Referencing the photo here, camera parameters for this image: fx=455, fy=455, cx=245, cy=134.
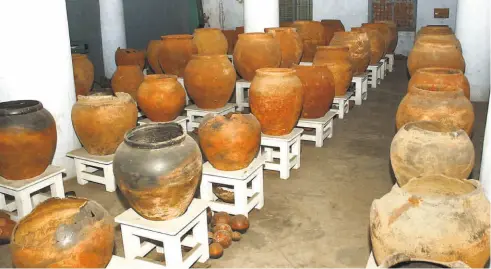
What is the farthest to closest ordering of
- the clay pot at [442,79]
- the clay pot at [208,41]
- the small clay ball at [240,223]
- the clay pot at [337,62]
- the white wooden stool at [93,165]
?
1. the clay pot at [208,41]
2. the clay pot at [337,62]
3. the clay pot at [442,79]
4. the white wooden stool at [93,165]
5. the small clay ball at [240,223]

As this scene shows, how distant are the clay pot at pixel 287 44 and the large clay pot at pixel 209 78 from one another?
134cm

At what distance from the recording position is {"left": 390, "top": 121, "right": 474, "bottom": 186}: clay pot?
3.26 meters

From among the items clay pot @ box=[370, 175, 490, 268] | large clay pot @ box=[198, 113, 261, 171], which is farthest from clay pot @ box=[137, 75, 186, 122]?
clay pot @ box=[370, 175, 490, 268]

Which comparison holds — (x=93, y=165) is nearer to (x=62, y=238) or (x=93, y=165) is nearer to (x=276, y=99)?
(x=276, y=99)

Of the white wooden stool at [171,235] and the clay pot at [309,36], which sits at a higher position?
the clay pot at [309,36]

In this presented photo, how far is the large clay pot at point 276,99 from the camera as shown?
4.47m

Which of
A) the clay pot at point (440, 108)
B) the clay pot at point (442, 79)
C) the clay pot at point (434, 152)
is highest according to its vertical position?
the clay pot at point (442, 79)

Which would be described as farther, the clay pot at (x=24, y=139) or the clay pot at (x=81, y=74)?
the clay pot at (x=81, y=74)

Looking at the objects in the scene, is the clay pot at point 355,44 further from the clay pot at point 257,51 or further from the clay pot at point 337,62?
the clay pot at point 257,51

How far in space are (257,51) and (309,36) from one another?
7.60ft

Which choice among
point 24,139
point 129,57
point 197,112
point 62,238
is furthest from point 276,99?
point 129,57

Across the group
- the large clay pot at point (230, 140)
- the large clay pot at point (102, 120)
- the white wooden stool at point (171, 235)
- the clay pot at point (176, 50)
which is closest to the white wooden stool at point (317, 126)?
the large clay pot at point (230, 140)

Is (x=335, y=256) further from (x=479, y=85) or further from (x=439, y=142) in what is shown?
(x=479, y=85)

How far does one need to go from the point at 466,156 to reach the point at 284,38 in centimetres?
381
